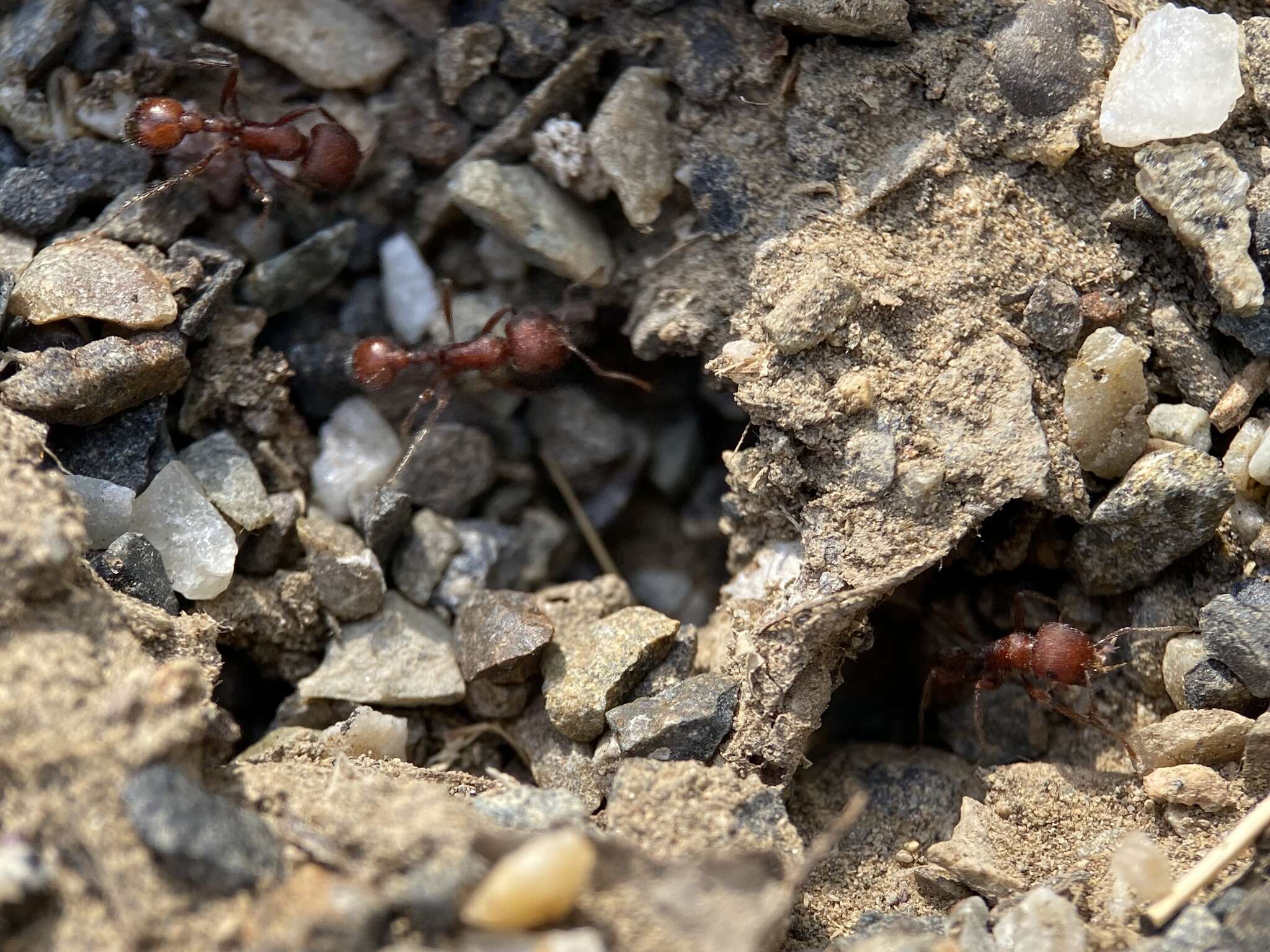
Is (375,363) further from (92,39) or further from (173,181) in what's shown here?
(92,39)

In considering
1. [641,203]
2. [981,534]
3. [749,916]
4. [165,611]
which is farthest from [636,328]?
[749,916]

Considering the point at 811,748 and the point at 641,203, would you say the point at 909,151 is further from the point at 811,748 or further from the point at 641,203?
the point at 811,748

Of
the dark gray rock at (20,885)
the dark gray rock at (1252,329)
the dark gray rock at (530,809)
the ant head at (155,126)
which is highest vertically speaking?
the dark gray rock at (1252,329)

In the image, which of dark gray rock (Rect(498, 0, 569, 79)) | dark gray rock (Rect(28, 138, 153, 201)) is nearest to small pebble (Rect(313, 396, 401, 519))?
dark gray rock (Rect(28, 138, 153, 201))

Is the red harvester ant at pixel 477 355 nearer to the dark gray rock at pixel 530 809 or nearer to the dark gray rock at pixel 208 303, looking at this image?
the dark gray rock at pixel 208 303

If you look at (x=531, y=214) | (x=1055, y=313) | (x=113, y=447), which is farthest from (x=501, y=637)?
(x=1055, y=313)

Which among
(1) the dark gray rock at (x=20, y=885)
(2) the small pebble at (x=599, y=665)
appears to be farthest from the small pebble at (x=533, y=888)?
(2) the small pebble at (x=599, y=665)
